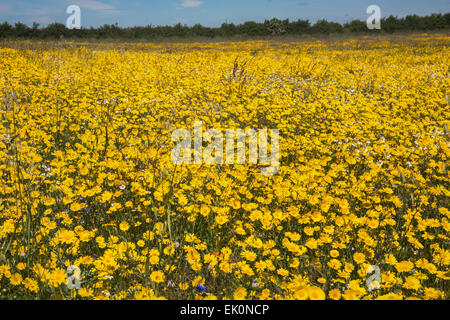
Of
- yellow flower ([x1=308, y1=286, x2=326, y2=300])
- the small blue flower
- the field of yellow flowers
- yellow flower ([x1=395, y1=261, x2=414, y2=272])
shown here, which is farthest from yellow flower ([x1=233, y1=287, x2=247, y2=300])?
yellow flower ([x1=395, y1=261, x2=414, y2=272])

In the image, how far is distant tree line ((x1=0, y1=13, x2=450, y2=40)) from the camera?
3647 cm

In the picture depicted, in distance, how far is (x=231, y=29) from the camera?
47.0 metres

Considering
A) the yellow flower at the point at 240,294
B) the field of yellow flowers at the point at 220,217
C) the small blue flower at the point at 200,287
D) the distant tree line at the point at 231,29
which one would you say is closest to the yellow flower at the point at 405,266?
the field of yellow flowers at the point at 220,217

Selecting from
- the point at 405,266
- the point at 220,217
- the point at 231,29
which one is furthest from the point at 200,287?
the point at 231,29

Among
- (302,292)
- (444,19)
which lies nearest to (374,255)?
(302,292)

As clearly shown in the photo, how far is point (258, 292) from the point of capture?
221cm

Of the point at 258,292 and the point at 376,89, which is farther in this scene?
the point at 376,89

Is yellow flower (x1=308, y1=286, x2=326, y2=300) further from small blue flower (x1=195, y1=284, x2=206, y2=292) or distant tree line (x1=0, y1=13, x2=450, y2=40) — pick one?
distant tree line (x1=0, y1=13, x2=450, y2=40)

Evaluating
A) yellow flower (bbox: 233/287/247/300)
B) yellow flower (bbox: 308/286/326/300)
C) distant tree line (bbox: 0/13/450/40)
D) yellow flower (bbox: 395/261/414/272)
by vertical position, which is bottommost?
yellow flower (bbox: 233/287/247/300)

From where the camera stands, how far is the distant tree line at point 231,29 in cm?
3647

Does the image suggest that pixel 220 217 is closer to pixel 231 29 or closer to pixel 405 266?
pixel 405 266

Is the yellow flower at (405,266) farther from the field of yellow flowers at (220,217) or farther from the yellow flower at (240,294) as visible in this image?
the yellow flower at (240,294)
